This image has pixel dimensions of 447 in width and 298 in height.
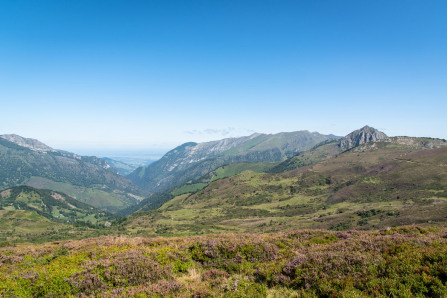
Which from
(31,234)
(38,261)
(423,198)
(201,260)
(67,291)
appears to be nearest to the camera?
(67,291)

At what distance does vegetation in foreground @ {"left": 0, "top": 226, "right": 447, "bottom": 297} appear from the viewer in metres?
8.64

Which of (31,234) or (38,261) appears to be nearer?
(38,261)

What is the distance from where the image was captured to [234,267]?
1312 centimetres

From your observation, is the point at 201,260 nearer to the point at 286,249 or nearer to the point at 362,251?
the point at 286,249

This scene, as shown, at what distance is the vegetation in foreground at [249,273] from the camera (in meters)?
8.64

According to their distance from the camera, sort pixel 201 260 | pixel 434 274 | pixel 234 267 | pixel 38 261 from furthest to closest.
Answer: pixel 38 261 < pixel 201 260 < pixel 234 267 < pixel 434 274

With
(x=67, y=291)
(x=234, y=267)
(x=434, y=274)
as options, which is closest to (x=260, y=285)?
(x=234, y=267)

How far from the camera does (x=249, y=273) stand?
1188 cm

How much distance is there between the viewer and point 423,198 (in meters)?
149

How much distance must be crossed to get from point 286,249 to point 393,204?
18632cm

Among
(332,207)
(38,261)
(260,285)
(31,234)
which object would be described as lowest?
(31,234)

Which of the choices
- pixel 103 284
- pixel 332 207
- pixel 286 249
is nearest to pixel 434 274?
pixel 286 249

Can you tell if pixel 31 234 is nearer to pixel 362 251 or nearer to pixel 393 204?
pixel 362 251

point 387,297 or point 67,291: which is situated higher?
point 387,297
